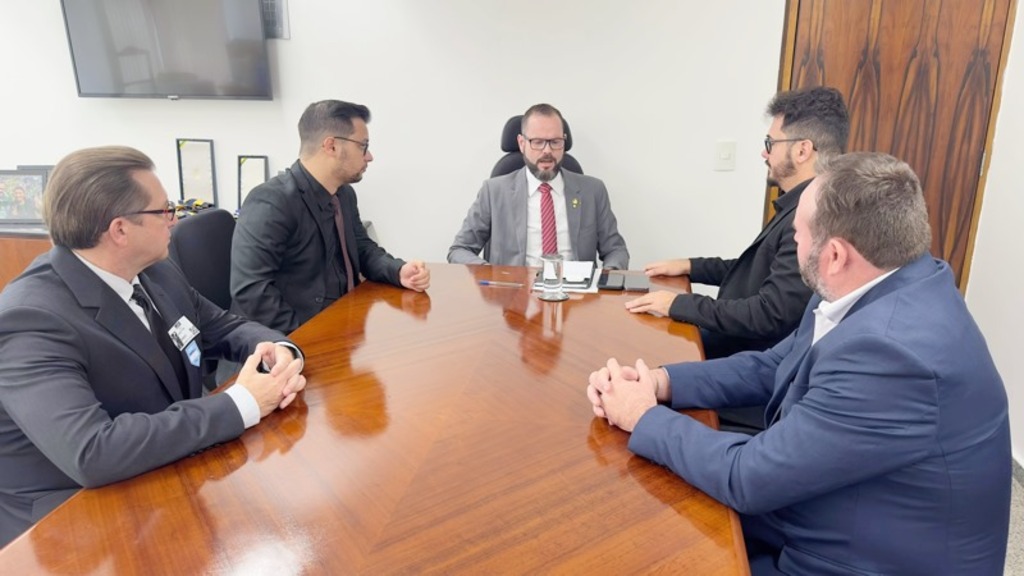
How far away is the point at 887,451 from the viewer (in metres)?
0.96

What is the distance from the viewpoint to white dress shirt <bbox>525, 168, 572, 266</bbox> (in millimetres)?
2949

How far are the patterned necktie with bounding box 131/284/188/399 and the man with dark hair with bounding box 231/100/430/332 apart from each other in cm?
68

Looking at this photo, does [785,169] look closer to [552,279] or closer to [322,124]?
[552,279]

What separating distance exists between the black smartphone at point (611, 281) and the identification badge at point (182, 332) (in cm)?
124

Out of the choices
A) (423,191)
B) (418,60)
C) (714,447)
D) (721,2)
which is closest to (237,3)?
(418,60)

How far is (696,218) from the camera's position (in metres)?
3.48

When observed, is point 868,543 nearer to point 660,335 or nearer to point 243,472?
point 660,335

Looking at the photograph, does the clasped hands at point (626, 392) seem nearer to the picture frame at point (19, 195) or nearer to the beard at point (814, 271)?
the beard at point (814, 271)

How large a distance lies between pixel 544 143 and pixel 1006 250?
201cm

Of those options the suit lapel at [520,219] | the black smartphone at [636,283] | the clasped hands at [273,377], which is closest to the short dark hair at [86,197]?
the clasped hands at [273,377]

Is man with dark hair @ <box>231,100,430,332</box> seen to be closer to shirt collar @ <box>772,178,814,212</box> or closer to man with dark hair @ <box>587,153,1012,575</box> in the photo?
shirt collar @ <box>772,178,814,212</box>

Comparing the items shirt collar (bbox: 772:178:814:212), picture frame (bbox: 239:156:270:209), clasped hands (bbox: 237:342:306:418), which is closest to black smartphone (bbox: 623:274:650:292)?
shirt collar (bbox: 772:178:814:212)

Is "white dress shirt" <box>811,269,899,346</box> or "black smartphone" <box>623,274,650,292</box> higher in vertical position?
"white dress shirt" <box>811,269,899,346</box>

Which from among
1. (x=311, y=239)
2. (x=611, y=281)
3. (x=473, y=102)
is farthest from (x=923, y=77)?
(x=311, y=239)
